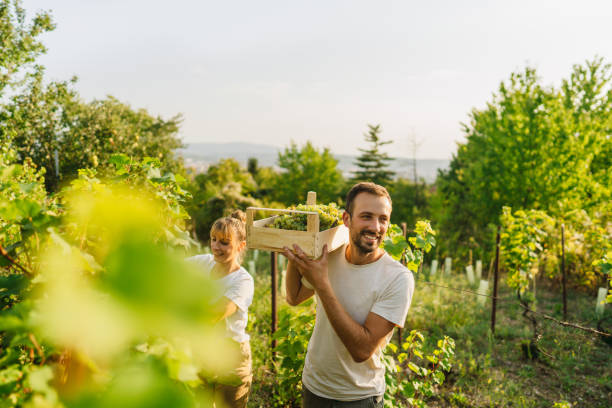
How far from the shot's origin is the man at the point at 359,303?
6.26ft

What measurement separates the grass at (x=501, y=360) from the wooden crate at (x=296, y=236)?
5.88 ft

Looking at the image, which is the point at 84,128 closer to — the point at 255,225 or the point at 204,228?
the point at 204,228

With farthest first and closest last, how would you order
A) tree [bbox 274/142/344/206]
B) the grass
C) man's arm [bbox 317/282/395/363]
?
1. tree [bbox 274/142/344/206]
2. the grass
3. man's arm [bbox 317/282/395/363]

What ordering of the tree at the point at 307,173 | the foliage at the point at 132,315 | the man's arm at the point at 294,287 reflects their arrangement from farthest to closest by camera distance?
the tree at the point at 307,173
the man's arm at the point at 294,287
the foliage at the point at 132,315

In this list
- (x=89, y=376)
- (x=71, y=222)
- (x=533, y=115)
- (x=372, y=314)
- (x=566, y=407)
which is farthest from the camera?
(x=533, y=115)

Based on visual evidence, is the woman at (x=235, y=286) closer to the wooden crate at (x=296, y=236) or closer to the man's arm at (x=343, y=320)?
the wooden crate at (x=296, y=236)

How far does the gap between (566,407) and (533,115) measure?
32.8ft

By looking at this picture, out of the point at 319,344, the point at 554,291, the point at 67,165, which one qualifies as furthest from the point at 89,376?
the point at 67,165

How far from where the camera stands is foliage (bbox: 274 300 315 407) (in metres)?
3.36

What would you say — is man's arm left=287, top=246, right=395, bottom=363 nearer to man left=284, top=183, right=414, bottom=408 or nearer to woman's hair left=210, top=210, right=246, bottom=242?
man left=284, top=183, right=414, bottom=408

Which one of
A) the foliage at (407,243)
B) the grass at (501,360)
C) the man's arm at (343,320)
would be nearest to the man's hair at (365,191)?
the man's arm at (343,320)

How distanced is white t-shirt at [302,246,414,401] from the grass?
1.63 metres

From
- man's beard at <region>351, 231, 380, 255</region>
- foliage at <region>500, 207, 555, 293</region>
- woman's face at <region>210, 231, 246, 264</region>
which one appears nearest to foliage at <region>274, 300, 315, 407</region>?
woman's face at <region>210, 231, 246, 264</region>

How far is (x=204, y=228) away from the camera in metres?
17.2
